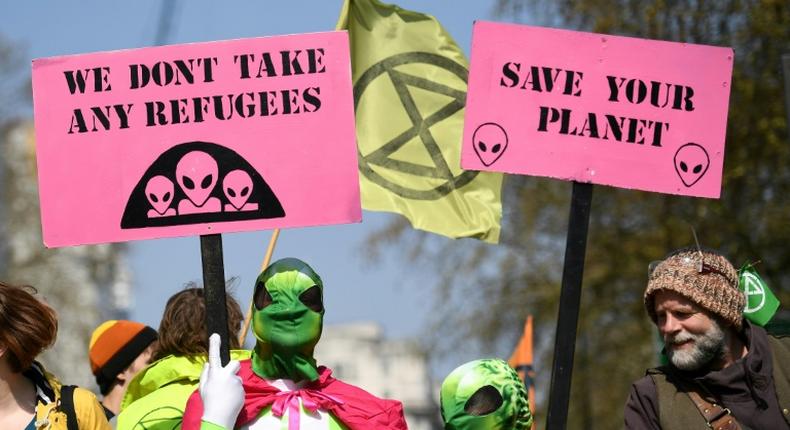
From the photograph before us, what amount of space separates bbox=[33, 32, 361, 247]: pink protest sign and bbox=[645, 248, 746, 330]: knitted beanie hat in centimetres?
98

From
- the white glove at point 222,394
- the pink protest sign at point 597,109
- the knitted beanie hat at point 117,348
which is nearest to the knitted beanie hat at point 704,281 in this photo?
the pink protest sign at point 597,109

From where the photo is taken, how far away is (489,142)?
19.1ft

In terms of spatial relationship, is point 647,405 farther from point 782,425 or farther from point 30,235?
point 30,235

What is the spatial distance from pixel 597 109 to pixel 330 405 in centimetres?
145

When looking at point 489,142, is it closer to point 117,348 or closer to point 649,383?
A: point 649,383

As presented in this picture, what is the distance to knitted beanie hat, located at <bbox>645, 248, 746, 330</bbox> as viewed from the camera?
554cm

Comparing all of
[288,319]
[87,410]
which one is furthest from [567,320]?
[87,410]

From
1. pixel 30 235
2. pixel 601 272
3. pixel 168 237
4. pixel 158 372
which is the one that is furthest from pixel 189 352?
pixel 30 235

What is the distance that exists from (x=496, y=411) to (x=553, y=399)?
0.76 metres

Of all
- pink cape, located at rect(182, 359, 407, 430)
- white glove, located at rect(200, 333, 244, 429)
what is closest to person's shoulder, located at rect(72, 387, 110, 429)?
pink cape, located at rect(182, 359, 407, 430)

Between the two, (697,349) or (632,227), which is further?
(632,227)

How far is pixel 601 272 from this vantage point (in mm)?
21047

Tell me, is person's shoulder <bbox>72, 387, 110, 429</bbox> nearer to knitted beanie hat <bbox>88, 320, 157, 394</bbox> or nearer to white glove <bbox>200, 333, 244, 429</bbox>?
white glove <bbox>200, 333, 244, 429</bbox>

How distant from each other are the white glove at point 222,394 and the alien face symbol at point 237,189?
673 millimetres
